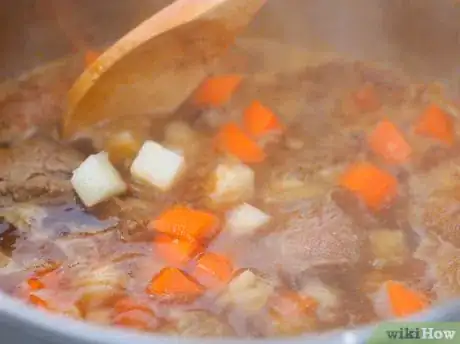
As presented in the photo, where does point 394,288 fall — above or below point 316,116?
below

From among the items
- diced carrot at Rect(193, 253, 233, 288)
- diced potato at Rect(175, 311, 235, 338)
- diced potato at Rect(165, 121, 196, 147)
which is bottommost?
diced potato at Rect(175, 311, 235, 338)

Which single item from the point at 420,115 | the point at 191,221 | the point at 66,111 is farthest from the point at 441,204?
the point at 66,111

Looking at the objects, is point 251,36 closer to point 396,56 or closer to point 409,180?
point 396,56

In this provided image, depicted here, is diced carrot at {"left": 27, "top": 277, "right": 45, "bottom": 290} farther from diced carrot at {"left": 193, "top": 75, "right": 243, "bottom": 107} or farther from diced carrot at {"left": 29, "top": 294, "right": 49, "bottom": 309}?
diced carrot at {"left": 193, "top": 75, "right": 243, "bottom": 107}

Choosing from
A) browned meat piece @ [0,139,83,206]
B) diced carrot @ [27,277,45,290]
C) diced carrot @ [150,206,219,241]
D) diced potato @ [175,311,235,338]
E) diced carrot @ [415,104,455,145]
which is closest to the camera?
diced potato @ [175,311,235,338]

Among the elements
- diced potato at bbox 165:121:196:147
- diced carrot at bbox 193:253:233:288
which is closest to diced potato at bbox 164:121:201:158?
diced potato at bbox 165:121:196:147

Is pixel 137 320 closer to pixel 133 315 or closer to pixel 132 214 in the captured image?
pixel 133 315

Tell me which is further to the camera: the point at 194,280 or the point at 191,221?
the point at 191,221
